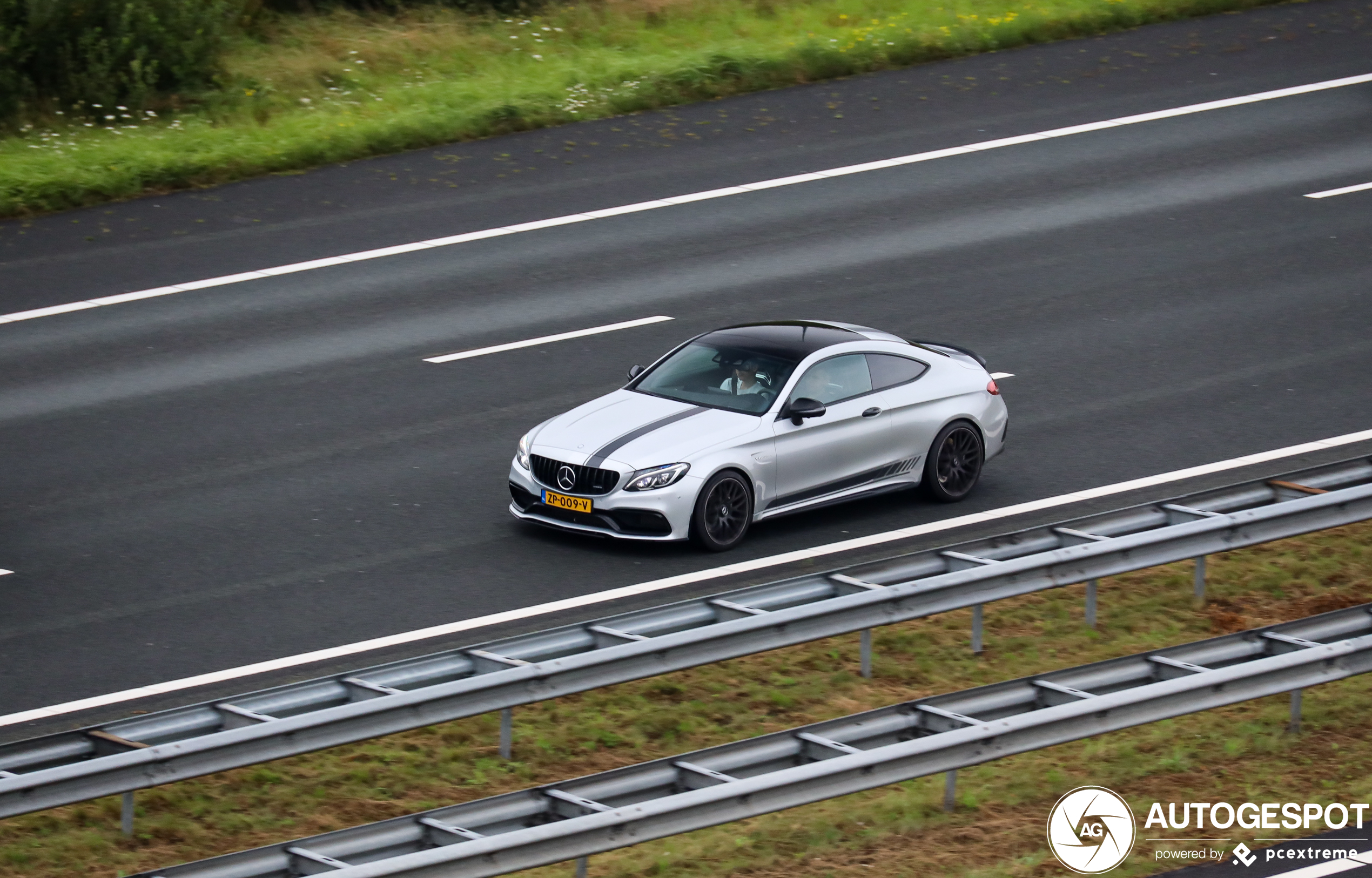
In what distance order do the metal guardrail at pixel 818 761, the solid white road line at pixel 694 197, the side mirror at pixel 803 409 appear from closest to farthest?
1. the metal guardrail at pixel 818 761
2. the side mirror at pixel 803 409
3. the solid white road line at pixel 694 197

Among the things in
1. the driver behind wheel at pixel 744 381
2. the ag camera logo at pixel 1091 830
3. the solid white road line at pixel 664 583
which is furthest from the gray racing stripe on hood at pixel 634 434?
the ag camera logo at pixel 1091 830

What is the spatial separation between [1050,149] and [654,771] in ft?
51.2

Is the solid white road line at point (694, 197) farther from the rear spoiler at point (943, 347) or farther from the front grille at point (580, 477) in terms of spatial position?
the front grille at point (580, 477)

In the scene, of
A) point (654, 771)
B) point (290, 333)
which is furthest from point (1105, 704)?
point (290, 333)

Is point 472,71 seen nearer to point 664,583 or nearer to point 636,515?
point 636,515

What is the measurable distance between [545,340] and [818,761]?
925cm

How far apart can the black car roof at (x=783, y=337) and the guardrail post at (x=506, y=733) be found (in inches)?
185

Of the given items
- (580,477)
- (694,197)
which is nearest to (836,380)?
(580,477)

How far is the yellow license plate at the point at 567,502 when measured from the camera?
13180 mm

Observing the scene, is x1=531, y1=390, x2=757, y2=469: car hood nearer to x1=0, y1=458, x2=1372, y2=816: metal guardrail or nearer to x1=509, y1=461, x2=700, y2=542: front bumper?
x1=509, y1=461, x2=700, y2=542: front bumper

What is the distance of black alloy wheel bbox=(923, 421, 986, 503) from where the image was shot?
46.8 ft

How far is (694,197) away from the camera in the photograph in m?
21.3

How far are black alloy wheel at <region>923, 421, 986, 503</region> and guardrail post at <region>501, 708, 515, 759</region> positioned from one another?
5.10 meters

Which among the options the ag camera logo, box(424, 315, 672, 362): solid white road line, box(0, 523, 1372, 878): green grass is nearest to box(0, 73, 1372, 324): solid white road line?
box(424, 315, 672, 362): solid white road line
